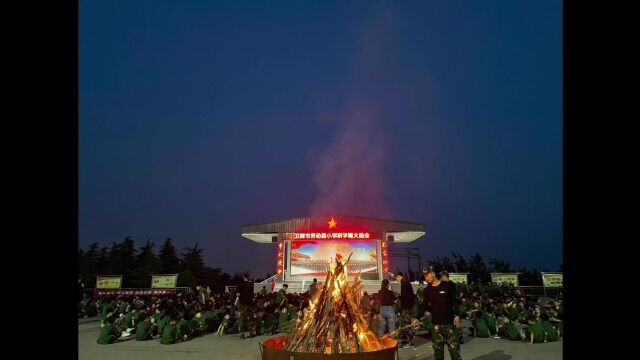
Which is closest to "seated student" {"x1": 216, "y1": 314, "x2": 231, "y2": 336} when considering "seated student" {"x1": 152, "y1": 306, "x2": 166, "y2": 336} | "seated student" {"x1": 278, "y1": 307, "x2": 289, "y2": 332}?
"seated student" {"x1": 278, "y1": 307, "x2": 289, "y2": 332}

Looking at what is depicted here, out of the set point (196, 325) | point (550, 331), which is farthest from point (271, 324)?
point (550, 331)

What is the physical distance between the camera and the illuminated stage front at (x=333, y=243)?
30.8 meters

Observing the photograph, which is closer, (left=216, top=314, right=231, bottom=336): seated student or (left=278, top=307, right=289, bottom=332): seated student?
(left=216, top=314, right=231, bottom=336): seated student

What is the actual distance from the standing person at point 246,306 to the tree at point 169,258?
38035 millimetres

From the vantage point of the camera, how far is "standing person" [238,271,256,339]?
12711 millimetres

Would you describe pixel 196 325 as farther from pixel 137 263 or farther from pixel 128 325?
pixel 137 263

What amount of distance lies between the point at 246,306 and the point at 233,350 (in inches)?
88.8

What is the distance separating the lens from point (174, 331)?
11547 millimetres

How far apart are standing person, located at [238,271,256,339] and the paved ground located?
1.61 feet

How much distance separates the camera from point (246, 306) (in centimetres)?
1277

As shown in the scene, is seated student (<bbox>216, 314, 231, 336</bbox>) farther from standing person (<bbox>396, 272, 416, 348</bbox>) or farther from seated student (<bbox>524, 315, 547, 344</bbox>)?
seated student (<bbox>524, 315, 547, 344</bbox>)
